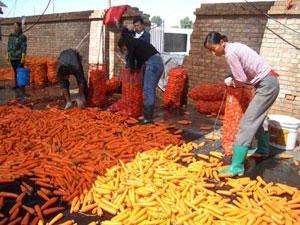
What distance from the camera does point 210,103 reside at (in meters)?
6.99

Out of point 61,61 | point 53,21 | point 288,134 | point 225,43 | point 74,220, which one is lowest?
point 74,220

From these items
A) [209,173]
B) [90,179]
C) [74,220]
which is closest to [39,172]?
[90,179]

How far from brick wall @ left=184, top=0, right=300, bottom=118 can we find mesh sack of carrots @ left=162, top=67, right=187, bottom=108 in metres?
0.53

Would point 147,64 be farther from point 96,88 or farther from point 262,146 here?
point 262,146

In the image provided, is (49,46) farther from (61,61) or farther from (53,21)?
(61,61)

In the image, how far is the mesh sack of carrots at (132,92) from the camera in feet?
20.9

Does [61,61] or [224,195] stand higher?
[61,61]

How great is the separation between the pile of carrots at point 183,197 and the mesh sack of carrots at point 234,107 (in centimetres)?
59

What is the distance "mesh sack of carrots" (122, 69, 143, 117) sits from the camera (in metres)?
6.38

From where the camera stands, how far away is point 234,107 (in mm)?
4301

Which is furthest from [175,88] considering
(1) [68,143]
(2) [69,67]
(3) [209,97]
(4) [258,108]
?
(4) [258,108]

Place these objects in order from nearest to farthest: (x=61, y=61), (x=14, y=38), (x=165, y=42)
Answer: (x=61, y=61), (x=14, y=38), (x=165, y=42)

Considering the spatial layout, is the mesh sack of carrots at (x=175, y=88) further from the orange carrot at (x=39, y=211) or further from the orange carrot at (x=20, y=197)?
the orange carrot at (x=39, y=211)

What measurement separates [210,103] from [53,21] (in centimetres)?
880
